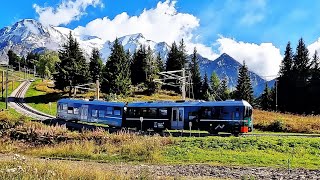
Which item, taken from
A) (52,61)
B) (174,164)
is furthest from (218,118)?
(52,61)

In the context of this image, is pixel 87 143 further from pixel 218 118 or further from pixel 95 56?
pixel 95 56

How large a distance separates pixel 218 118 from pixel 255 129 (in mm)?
8484

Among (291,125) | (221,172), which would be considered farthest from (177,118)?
(221,172)

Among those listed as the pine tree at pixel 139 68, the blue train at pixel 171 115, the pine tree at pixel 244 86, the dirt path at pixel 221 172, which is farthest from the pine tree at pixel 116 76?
the dirt path at pixel 221 172

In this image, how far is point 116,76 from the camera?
75.4 m

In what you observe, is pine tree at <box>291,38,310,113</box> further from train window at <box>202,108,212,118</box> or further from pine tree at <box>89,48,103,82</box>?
train window at <box>202,108,212,118</box>

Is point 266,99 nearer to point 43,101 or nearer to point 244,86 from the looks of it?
point 244,86

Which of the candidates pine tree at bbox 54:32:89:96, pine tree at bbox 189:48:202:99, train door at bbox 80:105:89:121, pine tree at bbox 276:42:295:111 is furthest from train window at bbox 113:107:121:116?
pine tree at bbox 189:48:202:99

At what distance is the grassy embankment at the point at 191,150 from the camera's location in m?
24.8

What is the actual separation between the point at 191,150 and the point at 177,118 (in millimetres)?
14072

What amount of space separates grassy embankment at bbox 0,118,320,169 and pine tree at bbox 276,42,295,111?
181 ft

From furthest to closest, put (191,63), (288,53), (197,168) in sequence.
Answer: (191,63) → (288,53) → (197,168)

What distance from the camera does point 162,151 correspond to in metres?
27.3

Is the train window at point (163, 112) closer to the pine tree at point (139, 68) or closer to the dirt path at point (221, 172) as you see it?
the dirt path at point (221, 172)
